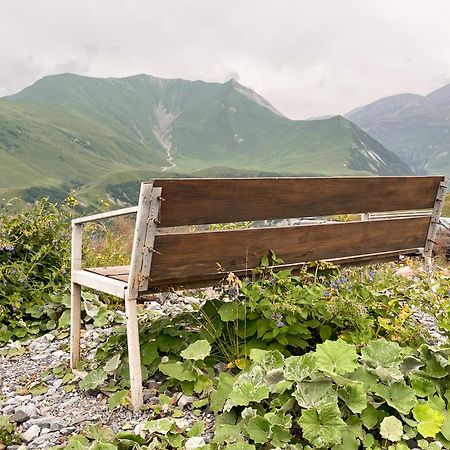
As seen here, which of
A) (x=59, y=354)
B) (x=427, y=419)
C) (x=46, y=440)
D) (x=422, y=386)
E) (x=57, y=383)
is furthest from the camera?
(x=59, y=354)

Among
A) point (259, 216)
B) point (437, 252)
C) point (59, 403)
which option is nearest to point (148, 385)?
point (59, 403)

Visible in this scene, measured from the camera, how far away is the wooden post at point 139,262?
3287 millimetres

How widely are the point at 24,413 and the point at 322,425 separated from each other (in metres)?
2.11

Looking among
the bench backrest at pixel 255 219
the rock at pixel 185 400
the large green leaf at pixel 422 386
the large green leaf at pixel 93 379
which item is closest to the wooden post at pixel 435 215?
the bench backrest at pixel 255 219

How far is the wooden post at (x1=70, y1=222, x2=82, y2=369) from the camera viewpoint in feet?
14.1

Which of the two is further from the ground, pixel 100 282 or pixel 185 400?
pixel 100 282

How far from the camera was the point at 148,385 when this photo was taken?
3.87 meters

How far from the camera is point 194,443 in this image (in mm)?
3037

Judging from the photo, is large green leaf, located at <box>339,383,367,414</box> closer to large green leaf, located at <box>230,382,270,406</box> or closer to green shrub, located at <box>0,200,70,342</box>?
large green leaf, located at <box>230,382,270,406</box>

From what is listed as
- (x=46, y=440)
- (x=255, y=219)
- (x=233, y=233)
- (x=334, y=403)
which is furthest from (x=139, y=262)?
(x=334, y=403)

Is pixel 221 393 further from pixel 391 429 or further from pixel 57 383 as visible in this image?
pixel 57 383

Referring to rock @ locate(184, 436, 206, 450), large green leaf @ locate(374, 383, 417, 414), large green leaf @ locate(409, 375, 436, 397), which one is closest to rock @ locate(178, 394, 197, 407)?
rock @ locate(184, 436, 206, 450)

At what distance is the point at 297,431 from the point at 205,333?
3.94ft

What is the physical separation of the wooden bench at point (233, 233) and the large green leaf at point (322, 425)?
122 cm
